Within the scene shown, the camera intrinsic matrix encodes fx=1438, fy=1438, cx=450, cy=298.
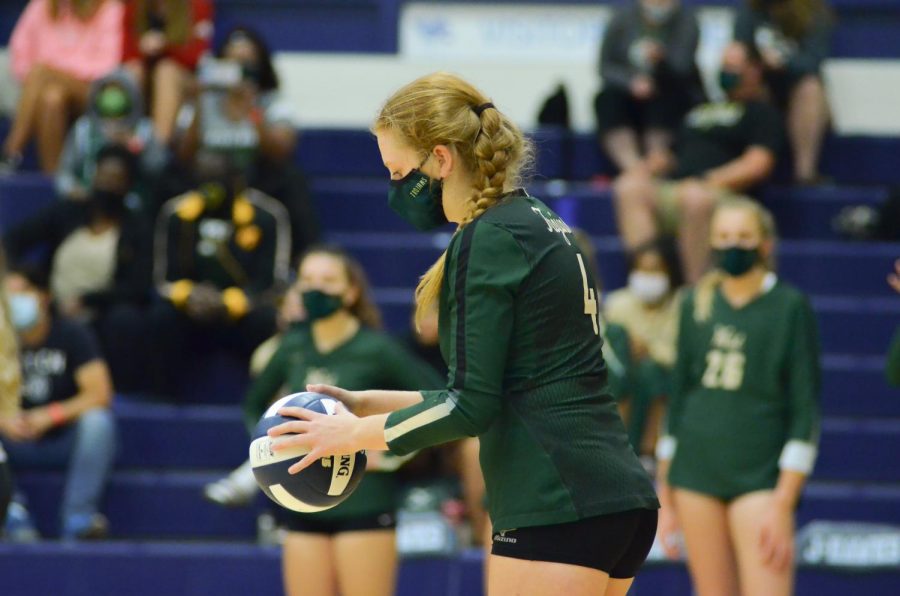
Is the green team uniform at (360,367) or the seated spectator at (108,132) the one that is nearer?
the green team uniform at (360,367)

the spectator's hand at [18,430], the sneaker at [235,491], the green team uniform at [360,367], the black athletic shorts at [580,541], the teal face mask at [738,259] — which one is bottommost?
the sneaker at [235,491]

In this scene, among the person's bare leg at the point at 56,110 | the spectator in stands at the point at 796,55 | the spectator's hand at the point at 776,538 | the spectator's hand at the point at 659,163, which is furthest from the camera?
the person's bare leg at the point at 56,110

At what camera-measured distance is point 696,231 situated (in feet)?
26.4

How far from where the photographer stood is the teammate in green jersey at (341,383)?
5.25 meters

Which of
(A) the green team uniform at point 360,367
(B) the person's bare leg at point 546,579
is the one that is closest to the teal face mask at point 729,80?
(A) the green team uniform at point 360,367

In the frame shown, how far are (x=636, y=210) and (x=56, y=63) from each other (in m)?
3.86

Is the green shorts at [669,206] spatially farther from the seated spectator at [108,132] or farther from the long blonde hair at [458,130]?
the long blonde hair at [458,130]

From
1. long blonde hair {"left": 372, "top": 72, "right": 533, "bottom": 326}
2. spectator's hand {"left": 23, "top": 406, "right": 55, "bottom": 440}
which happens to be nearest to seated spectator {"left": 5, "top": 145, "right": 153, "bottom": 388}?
spectator's hand {"left": 23, "top": 406, "right": 55, "bottom": 440}

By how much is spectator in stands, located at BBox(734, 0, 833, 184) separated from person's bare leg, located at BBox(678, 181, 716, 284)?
52.1 inches

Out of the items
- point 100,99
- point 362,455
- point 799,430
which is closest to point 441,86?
point 362,455

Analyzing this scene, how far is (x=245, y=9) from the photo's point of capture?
10.9m

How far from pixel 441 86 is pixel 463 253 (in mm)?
354

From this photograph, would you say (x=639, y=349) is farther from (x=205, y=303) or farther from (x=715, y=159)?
(x=205, y=303)

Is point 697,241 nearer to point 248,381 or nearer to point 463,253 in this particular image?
point 248,381
